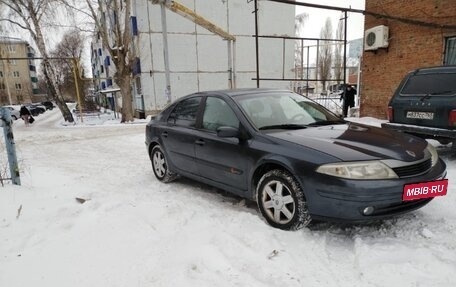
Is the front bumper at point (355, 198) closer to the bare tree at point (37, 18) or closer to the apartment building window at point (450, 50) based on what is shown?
the apartment building window at point (450, 50)

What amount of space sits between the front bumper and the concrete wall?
19458mm

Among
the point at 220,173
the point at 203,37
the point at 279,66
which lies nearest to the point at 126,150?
the point at 220,173

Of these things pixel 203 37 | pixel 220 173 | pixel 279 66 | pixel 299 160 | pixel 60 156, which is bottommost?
pixel 60 156

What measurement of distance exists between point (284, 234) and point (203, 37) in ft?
67.9

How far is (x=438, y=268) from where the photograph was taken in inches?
105

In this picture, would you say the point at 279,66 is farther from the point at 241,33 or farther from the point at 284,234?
the point at 284,234

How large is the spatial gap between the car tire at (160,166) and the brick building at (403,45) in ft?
26.5

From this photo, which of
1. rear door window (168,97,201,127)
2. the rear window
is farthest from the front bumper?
the rear window

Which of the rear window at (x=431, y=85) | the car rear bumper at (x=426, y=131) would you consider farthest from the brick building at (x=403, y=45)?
the car rear bumper at (x=426, y=131)

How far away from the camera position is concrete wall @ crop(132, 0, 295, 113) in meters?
21.0

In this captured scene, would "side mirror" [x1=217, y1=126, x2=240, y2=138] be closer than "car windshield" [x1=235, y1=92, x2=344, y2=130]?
Yes

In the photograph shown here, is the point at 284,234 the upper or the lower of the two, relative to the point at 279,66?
lower

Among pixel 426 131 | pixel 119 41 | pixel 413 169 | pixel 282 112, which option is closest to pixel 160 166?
pixel 282 112

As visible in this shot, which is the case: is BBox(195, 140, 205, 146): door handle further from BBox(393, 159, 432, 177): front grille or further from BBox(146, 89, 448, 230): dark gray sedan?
BBox(393, 159, 432, 177): front grille
